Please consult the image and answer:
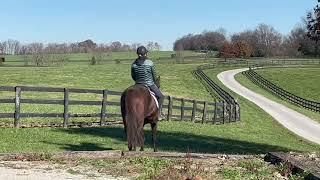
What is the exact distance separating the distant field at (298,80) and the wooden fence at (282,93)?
92.4 inches

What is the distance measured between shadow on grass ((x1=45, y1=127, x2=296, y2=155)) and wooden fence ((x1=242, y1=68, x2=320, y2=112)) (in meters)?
31.5

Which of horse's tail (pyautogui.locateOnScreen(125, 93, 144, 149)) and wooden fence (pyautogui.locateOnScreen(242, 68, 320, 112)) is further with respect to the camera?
wooden fence (pyautogui.locateOnScreen(242, 68, 320, 112))

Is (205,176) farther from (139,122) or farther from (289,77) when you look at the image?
(289,77)

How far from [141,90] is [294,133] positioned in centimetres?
1787

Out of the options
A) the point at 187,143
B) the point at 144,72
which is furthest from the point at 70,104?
the point at 144,72

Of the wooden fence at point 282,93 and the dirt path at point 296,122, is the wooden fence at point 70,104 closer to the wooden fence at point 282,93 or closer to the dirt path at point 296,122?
the dirt path at point 296,122

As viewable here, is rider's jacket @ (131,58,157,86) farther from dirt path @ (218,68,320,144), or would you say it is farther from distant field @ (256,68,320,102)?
distant field @ (256,68,320,102)

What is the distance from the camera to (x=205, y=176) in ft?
27.9

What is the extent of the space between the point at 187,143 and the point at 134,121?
5.66 m

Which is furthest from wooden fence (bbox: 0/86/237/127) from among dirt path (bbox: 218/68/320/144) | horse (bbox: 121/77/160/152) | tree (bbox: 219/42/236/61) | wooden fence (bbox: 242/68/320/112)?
tree (bbox: 219/42/236/61)

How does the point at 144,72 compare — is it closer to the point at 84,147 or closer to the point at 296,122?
the point at 84,147

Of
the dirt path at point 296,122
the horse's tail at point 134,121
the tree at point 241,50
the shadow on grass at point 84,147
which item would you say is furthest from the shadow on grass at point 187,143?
the tree at point 241,50

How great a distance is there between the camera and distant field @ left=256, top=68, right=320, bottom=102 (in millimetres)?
70231

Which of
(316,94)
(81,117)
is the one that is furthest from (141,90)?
(316,94)
